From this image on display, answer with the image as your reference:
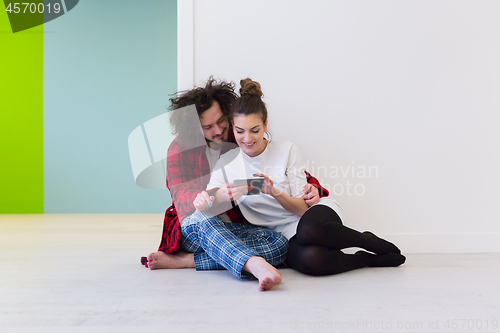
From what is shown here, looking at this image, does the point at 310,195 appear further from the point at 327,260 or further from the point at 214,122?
the point at 214,122

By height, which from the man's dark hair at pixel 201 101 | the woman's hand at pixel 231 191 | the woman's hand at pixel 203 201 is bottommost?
the woman's hand at pixel 203 201

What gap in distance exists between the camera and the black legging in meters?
1.32

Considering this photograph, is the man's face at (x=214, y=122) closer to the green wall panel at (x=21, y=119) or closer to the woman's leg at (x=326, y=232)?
the woman's leg at (x=326, y=232)

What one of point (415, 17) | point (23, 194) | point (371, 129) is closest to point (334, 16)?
point (415, 17)

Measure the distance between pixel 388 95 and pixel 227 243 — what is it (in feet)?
3.48

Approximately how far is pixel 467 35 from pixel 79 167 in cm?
358

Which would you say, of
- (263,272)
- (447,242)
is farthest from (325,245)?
(447,242)

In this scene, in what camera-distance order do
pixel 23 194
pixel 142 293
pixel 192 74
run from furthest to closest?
1. pixel 23 194
2. pixel 192 74
3. pixel 142 293

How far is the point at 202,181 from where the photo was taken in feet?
5.04

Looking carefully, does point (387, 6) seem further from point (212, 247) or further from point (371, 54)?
point (212, 247)

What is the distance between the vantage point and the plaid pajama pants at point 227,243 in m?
1.26

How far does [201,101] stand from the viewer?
1.49 meters

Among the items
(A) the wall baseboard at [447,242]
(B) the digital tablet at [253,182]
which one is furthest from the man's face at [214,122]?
(A) the wall baseboard at [447,242]

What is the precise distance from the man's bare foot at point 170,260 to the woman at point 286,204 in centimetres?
25
